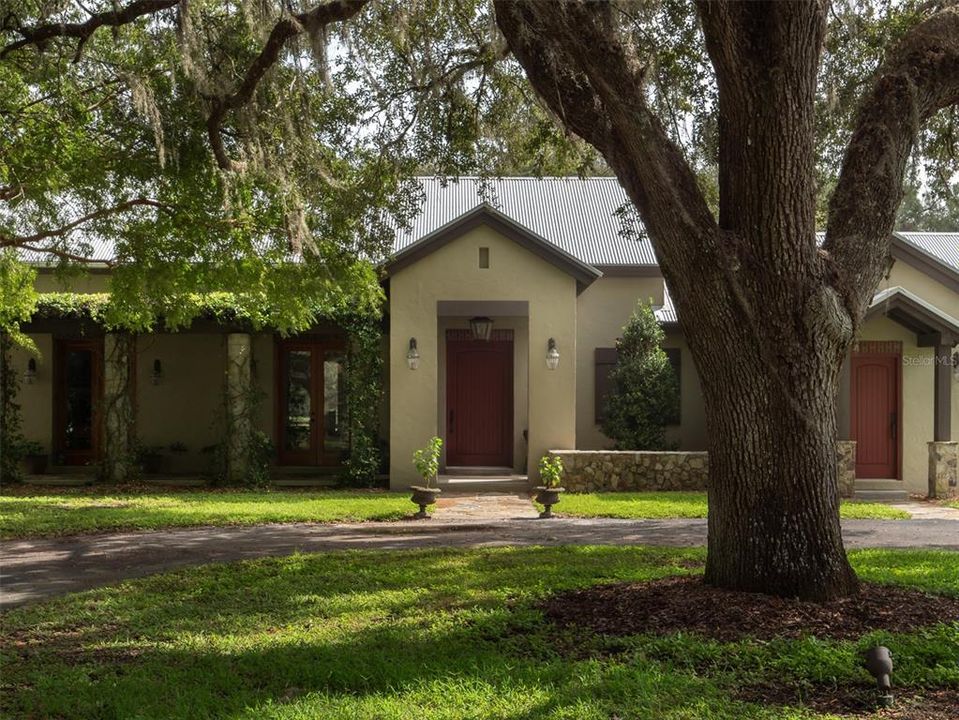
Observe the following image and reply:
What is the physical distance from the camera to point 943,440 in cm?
1644

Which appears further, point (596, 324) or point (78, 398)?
point (596, 324)

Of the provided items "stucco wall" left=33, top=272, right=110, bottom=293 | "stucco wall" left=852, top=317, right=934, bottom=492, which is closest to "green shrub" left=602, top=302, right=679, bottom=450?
"stucco wall" left=852, top=317, right=934, bottom=492

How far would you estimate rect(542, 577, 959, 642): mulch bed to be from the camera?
5.81 metres

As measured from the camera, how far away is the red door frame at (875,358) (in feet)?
56.1

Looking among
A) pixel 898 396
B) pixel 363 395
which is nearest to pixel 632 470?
pixel 363 395

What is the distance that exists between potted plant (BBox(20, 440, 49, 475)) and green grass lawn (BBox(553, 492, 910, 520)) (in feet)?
31.1

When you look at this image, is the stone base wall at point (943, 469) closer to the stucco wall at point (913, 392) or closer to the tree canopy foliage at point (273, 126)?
the stucco wall at point (913, 392)

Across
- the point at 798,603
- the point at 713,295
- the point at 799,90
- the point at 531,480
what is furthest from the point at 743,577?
the point at 531,480

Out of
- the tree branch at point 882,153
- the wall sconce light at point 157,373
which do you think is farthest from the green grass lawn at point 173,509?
→ the tree branch at point 882,153

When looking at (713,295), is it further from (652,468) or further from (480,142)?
(652,468)

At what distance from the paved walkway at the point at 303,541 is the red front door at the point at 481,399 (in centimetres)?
597

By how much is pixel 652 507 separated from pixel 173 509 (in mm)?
6697

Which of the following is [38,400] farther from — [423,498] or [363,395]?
[423,498]

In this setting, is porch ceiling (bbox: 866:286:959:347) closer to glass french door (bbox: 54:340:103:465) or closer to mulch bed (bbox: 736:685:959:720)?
mulch bed (bbox: 736:685:959:720)
